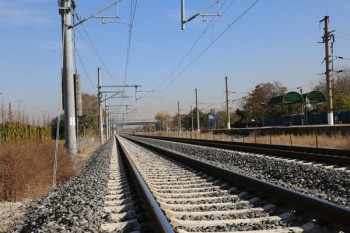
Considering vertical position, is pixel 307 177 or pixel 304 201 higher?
pixel 304 201

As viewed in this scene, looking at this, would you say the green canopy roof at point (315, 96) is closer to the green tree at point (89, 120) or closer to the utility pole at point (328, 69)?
the utility pole at point (328, 69)

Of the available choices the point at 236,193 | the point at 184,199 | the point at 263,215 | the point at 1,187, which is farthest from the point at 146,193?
the point at 1,187

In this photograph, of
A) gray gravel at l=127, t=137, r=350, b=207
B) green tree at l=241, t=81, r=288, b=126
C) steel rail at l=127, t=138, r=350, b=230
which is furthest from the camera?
green tree at l=241, t=81, r=288, b=126

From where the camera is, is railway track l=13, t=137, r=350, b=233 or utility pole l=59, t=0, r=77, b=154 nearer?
railway track l=13, t=137, r=350, b=233

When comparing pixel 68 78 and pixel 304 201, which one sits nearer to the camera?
pixel 304 201

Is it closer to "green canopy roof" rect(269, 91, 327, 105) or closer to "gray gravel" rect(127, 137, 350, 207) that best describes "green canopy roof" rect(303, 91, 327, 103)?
"green canopy roof" rect(269, 91, 327, 105)

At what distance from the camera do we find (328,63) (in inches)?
1490

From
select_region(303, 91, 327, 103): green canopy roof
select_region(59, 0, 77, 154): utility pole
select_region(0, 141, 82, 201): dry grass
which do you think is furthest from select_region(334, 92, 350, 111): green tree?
select_region(0, 141, 82, 201): dry grass

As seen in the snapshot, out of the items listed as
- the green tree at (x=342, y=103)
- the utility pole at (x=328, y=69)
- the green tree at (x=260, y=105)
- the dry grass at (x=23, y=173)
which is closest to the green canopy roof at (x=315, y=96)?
the utility pole at (x=328, y=69)

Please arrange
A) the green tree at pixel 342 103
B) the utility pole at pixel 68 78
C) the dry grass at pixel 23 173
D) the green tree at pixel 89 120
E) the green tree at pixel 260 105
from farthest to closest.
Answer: the green tree at pixel 260 105 < the green tree at pixel 89 120 < the green tree at pixel 342 103 < the utility pole at pixel 68 78 < the dry grass at pixel 23 173

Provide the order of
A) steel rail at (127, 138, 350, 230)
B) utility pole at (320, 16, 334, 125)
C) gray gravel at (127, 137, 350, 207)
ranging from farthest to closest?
utility pole at (320, 16, 334, 125) → gray gravel at (127, 137, 350, 207) → steel rail at (127, 138, 350, 230)

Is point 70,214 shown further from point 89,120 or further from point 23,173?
point 89,120

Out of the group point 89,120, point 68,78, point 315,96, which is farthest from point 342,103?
point 68,78

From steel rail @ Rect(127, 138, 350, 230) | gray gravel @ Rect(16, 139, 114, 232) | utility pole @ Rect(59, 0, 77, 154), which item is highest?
utility pole @ Rect(59, 0, 77, 154)
